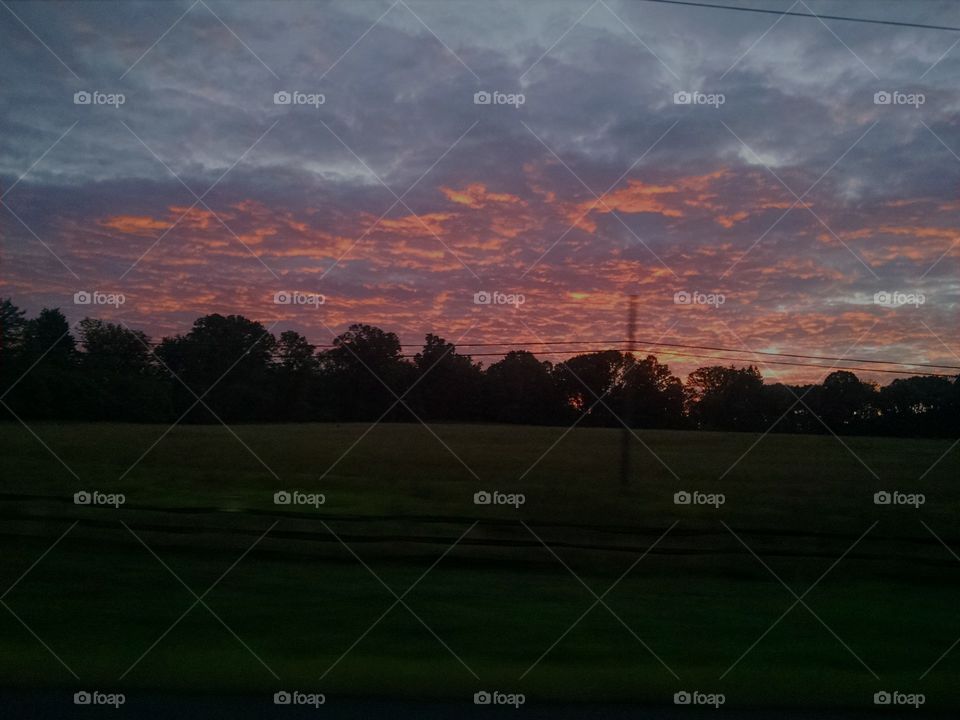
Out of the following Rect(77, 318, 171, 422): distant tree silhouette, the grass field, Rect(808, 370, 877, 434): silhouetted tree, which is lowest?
the grass field

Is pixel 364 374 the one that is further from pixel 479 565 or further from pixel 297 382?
pixel 479 565

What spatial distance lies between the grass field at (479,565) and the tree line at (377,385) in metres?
0.21

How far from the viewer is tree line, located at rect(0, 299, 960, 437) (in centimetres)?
748

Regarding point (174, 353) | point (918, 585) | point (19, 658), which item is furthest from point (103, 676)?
point (918, 585)

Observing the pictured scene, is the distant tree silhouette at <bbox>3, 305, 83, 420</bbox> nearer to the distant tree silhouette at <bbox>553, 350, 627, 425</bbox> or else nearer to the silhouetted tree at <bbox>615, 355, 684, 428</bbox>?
the distant tree silhouette at <bbox>553, 350, 627, 425</bbox>

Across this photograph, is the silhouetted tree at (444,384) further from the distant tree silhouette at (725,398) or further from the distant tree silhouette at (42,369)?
the distant tree silhouette at (42,369)

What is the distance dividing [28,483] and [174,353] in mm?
1670

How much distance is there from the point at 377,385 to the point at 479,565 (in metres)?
2.12

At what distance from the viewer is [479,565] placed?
20.7 ft

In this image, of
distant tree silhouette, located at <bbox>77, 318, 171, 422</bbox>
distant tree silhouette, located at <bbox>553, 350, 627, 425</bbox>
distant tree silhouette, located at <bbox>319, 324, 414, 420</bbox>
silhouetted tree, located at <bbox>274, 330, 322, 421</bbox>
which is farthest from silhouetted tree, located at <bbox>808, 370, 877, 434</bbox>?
→ distant tree silhouette, located at <bbox>77, 318, 171, 422</bbox>

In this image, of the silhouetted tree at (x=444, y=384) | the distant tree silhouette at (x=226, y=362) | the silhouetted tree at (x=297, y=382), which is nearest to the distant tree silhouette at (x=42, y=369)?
the distant tree silhouette at (x=226, y=362)

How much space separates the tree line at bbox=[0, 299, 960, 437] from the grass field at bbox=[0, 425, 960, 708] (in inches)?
8.3

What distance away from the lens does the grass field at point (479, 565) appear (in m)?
4.48

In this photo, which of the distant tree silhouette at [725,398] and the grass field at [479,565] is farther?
the distant tree silhouette at [725,398]
